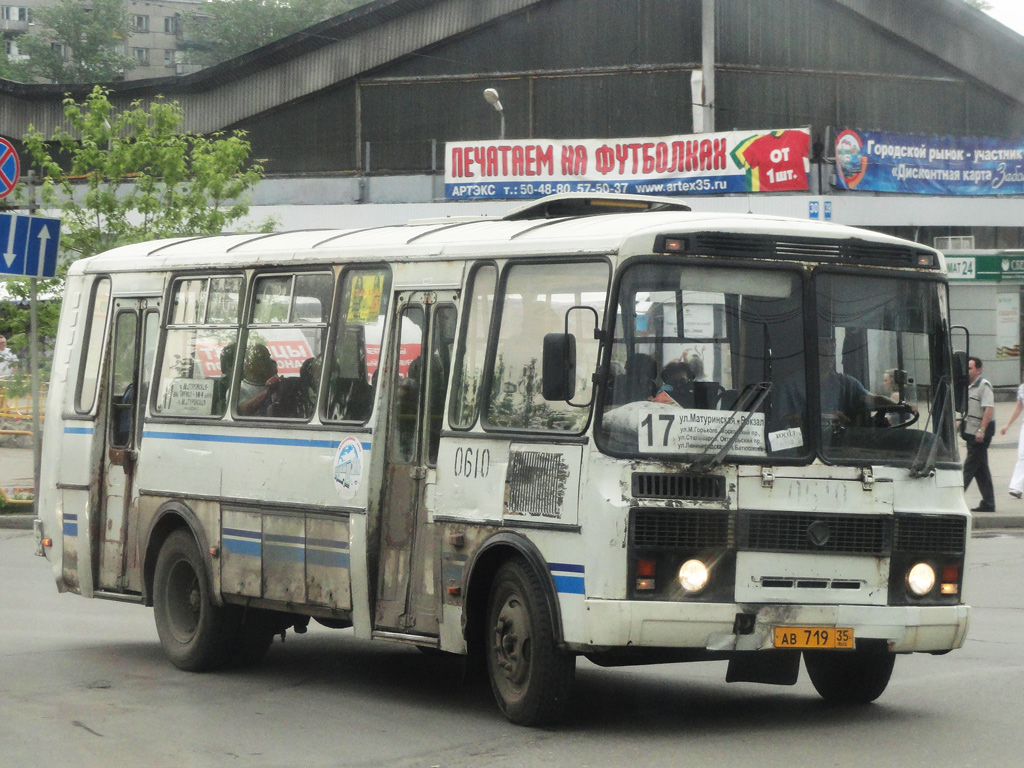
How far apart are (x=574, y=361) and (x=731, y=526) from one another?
1.07 m

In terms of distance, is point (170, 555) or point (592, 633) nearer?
point (592, 633)

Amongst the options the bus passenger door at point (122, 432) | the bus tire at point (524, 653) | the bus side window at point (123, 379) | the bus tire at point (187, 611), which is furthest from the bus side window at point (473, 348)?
the bus side window at point (123, 379)

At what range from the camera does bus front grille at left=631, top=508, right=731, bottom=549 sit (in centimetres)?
791

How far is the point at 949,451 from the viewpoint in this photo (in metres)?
8.66

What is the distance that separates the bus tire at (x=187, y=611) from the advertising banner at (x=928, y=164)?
26.4 metres

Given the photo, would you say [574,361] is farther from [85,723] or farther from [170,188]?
[170,188]

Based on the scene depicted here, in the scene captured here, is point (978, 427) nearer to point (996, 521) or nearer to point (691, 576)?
point (996, 521)

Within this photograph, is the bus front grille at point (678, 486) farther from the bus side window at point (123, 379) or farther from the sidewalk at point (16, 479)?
the sidewalk at point (16, 479)

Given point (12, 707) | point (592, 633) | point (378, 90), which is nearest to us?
point (592, 633)

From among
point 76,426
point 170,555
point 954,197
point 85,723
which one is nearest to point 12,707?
point 85,723

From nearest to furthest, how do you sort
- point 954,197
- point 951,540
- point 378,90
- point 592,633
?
point 592,633, point 951,540, point 954,197, point 378,90

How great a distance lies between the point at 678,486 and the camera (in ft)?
26.2

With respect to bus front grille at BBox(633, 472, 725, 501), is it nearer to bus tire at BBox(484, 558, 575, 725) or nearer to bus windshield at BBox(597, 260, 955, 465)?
bus windshield at BBox(597, 260, 955, 465)

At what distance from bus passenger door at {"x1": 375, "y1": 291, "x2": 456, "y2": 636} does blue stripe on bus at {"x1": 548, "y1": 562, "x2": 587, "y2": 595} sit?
3.55 feet
